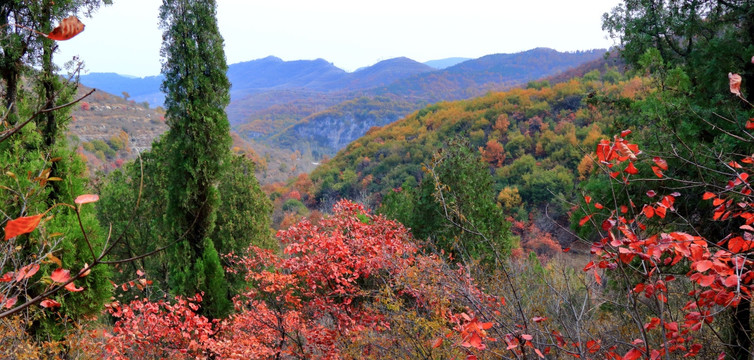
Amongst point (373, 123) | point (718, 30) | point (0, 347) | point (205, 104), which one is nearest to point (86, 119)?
point (205, 104)

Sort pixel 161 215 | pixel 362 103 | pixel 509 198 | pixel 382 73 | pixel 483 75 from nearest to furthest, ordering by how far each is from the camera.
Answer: pixel 161 215 → pixel 509 198 → pixel 362 103 → pixel 483 75 → pixel 382 73

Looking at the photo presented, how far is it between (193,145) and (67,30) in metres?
→ 6.88

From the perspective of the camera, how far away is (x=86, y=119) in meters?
44.5

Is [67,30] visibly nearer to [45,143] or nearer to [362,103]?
[45,143]

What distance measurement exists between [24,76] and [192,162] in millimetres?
2545

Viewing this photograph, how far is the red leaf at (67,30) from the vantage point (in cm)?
95

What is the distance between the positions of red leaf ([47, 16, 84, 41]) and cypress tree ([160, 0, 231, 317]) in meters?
6.73

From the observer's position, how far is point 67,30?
96 centimetres

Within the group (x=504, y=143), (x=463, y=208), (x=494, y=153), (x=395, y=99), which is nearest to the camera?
(x=463, y=208)

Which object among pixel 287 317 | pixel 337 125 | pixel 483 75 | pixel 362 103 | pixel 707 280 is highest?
pixel 483 75

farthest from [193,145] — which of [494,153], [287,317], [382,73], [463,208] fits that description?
[382,73]

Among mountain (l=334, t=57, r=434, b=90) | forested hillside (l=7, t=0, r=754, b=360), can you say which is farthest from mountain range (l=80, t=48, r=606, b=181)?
forested hillside (l=7, t=0, r=754, b=360)

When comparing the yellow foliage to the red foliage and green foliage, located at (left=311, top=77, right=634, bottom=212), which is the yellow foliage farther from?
the red foliage

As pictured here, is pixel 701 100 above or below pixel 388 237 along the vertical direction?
above
